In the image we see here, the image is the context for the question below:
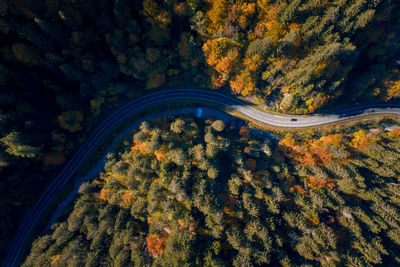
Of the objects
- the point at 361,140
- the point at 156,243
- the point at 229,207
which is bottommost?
the point at 156,243

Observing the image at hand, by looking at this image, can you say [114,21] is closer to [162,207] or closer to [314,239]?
[162,207]

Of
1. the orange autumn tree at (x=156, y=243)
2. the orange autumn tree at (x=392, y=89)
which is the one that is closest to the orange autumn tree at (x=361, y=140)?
the orange autumn tree at (x=392, y=89)

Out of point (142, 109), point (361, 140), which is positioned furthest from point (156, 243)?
point (361, 140)

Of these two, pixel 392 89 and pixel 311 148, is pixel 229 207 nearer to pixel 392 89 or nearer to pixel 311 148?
pixel 311 148

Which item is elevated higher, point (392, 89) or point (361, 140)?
point (392, 89)

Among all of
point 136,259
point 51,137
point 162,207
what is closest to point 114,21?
point 51,137

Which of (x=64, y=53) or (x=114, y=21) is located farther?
(x=114, y=21)
